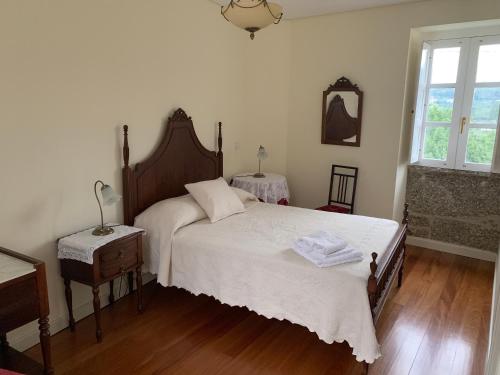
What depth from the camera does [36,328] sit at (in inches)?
96.0

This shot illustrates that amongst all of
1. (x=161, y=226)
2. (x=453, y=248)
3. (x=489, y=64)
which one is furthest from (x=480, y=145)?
(x=161, y=226)

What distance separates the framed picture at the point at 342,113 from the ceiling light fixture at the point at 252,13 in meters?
2.38

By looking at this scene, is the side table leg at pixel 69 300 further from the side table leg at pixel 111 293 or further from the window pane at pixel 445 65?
the window pane at pixel 445 65

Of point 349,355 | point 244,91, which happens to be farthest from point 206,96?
point 349,355

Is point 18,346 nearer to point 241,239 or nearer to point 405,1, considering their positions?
point 241,239

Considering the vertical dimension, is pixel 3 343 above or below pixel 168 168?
below

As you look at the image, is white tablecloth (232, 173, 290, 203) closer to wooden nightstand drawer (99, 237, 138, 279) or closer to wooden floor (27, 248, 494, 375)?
wooden floor (27, 248, 494, 375)

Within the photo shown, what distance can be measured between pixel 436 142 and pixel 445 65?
0.83 meters

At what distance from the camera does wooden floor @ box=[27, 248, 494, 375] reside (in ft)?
7.47

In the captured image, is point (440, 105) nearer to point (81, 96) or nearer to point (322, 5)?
point (322, 5)

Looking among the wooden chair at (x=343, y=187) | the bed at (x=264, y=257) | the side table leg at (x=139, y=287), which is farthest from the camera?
the wooden chair at (x=343, y=187)

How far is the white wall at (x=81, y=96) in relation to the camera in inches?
87.1

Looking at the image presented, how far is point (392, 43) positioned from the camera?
3.86 meters

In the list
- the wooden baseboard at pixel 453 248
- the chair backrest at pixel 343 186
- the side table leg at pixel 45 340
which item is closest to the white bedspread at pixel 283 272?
the side table leg at pixel 45 340
